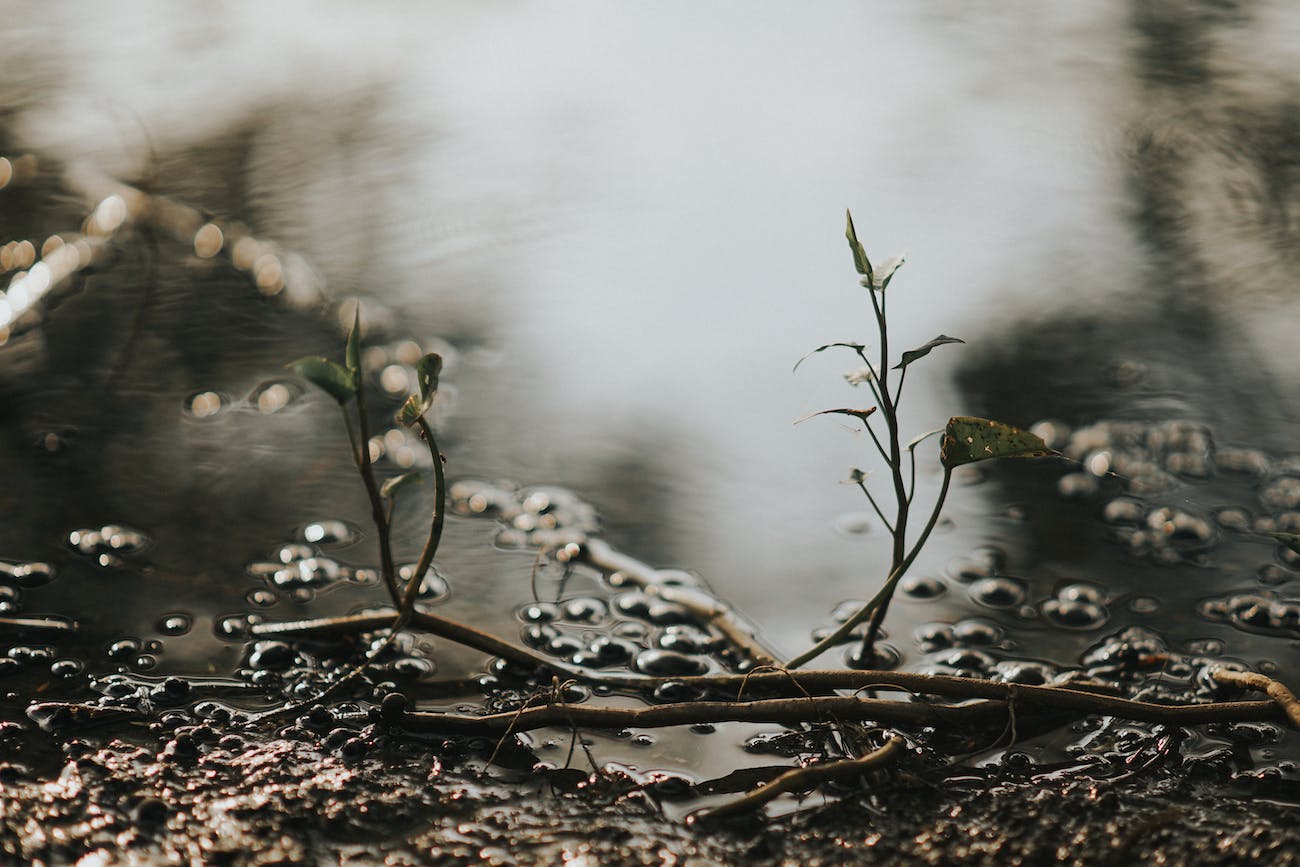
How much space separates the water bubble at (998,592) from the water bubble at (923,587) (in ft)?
0.10

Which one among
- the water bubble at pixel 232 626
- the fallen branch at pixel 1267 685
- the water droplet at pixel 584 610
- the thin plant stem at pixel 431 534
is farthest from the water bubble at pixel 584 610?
the fallen branch at pixel 1267 685

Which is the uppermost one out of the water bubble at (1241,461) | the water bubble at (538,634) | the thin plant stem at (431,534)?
the thin plant stem at (431,534)

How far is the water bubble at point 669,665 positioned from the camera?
107 cm

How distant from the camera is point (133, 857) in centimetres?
82

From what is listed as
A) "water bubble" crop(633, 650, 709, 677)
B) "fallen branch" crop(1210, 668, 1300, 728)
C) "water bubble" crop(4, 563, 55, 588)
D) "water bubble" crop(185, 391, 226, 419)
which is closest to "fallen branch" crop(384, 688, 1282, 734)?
"fallen branch" crop(1210, 668, 1300, 728)

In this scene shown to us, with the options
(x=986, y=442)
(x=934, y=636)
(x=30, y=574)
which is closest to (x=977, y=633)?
(x=934, y=636)

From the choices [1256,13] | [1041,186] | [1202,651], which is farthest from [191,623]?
[1256,13]

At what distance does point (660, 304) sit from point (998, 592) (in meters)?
0.78

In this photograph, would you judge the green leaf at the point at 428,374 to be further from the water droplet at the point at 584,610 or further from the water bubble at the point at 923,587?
the water bubble at the point at 923,587

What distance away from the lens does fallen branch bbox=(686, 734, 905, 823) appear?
0.85 meters

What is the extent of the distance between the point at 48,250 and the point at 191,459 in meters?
0.66

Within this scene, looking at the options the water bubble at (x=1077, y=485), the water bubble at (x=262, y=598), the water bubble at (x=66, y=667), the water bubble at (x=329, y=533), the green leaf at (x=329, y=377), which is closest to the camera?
the green leaf at (x=329, y=377)

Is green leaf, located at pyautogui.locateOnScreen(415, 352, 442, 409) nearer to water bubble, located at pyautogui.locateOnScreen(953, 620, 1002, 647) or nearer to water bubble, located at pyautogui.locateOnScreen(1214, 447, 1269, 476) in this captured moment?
water bubble, located at pyautogui.locateOnScreen(953, 620, 1002, 647)

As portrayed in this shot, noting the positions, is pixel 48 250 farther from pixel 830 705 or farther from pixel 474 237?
pixel 830 705
